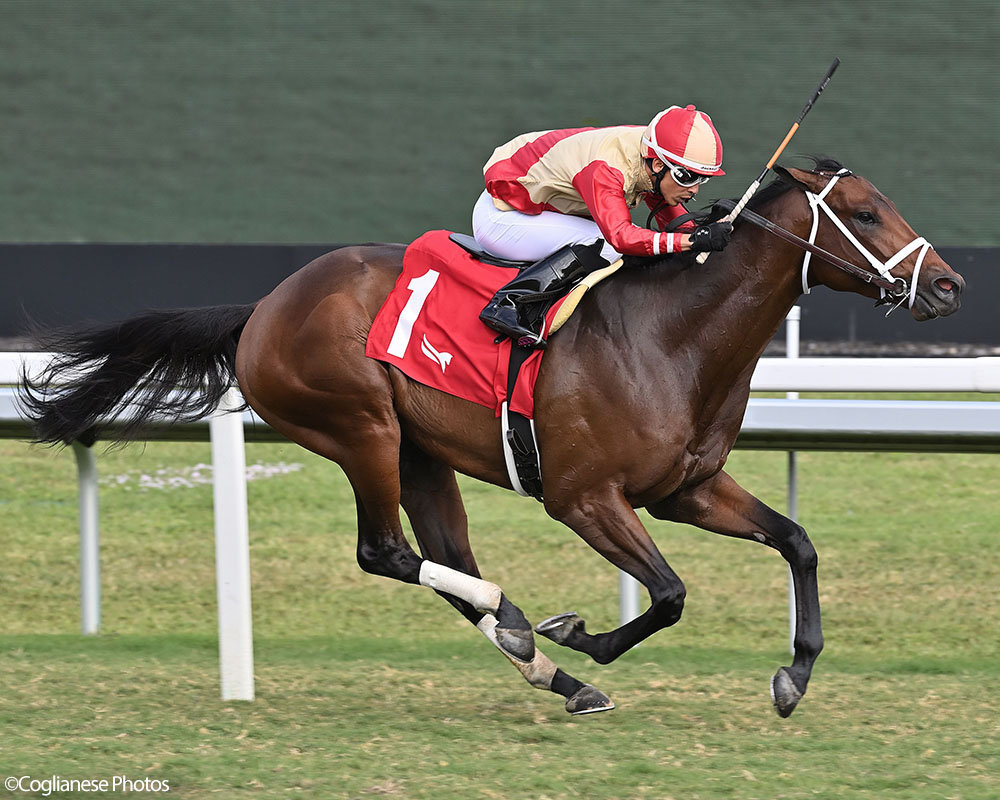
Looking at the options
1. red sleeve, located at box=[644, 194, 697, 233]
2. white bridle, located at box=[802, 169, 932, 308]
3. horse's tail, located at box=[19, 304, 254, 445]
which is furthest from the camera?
horse's tail, located at box=[19, 304, 254, 445]

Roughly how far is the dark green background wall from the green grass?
5.71 meters

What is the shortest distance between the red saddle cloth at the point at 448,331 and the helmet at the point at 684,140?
512mm

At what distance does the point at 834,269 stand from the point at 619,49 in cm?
1033

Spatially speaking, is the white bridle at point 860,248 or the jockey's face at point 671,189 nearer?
the white bridle at point 860,248

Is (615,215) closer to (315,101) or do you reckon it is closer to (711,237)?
(711,237)

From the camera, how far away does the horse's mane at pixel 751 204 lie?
3703 mm

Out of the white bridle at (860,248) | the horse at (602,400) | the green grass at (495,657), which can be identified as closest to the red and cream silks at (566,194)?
the horse at (602,400)

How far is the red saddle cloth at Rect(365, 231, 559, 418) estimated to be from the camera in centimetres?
383

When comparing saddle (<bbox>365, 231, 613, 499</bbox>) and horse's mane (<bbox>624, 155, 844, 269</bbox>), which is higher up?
horse's mane (<bbox>624, 155, 844, 269</bbox>)

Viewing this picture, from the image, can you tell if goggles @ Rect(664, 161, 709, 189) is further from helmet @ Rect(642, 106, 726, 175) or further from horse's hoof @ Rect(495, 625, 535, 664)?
horse's hoof @ Rect(495, 625, 535, 664)

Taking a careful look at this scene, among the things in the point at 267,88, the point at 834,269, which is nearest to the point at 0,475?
the point at 834,269

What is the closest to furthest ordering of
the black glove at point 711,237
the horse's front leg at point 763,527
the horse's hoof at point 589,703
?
the black glove at point 711,237 → the horse's front leg at point 763,527 → the horse's hoof at point 589,703

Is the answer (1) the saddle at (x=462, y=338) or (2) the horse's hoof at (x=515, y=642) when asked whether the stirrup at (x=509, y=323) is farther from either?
(2) the horse's hoof at (x=515, y=642)

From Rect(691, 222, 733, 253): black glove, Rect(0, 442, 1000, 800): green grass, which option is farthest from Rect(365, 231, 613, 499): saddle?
Rect(0, 442, 1000, 800): green grass
